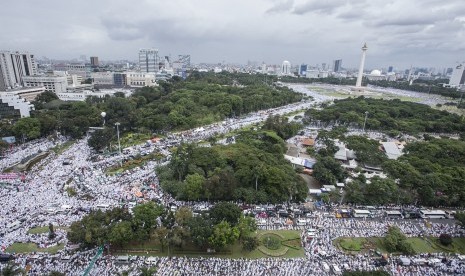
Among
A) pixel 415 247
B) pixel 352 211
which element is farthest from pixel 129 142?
pixel 415 247

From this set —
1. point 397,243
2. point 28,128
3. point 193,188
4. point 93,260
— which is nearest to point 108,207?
point 93,260

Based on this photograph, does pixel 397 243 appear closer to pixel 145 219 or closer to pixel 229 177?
pixel 229 177

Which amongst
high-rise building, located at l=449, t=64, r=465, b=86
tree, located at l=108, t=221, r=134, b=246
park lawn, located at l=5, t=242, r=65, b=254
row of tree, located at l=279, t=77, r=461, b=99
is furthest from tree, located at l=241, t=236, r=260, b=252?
high-rise building, located at l=449, t=64, r=465, b=86

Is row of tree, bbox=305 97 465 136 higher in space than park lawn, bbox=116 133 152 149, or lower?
higher

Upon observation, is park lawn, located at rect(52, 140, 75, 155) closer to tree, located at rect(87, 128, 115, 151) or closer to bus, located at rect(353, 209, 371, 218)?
tree, located at rect(87, 128, 115, 151)

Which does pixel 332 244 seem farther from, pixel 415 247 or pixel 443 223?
pixel 443 223

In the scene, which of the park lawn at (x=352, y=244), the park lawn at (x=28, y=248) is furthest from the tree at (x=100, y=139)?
the park lawn at (x=352, y=244)
